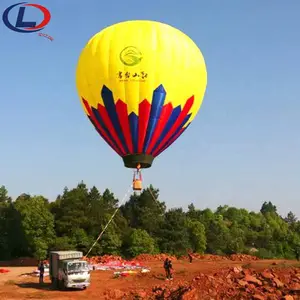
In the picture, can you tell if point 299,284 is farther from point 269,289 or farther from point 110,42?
point 110,42

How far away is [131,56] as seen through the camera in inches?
1065

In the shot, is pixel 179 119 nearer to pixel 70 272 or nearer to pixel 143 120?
pixel 143 120

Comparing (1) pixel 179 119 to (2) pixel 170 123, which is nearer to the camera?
(2) pixel 170 123

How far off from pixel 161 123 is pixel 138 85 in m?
2.86

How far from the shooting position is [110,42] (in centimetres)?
2764

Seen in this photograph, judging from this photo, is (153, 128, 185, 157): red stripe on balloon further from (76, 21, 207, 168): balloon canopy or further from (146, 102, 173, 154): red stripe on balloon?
(146, 102, 173, 154): red stripe on balloon

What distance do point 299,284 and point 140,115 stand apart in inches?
527

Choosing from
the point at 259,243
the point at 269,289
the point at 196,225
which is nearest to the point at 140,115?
the point at 269,289

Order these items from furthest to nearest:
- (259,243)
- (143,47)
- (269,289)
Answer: (259,243), (143,47), (269,289)

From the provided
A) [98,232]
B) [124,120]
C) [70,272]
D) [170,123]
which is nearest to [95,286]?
[70,272]

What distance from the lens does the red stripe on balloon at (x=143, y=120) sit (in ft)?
89.5

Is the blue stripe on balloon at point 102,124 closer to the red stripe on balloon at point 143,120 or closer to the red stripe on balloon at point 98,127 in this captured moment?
the red stripe on balloon at point 98,127

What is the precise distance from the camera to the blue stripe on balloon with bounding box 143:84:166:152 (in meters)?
27.3

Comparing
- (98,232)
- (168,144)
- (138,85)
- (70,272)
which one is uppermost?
(138,85)
